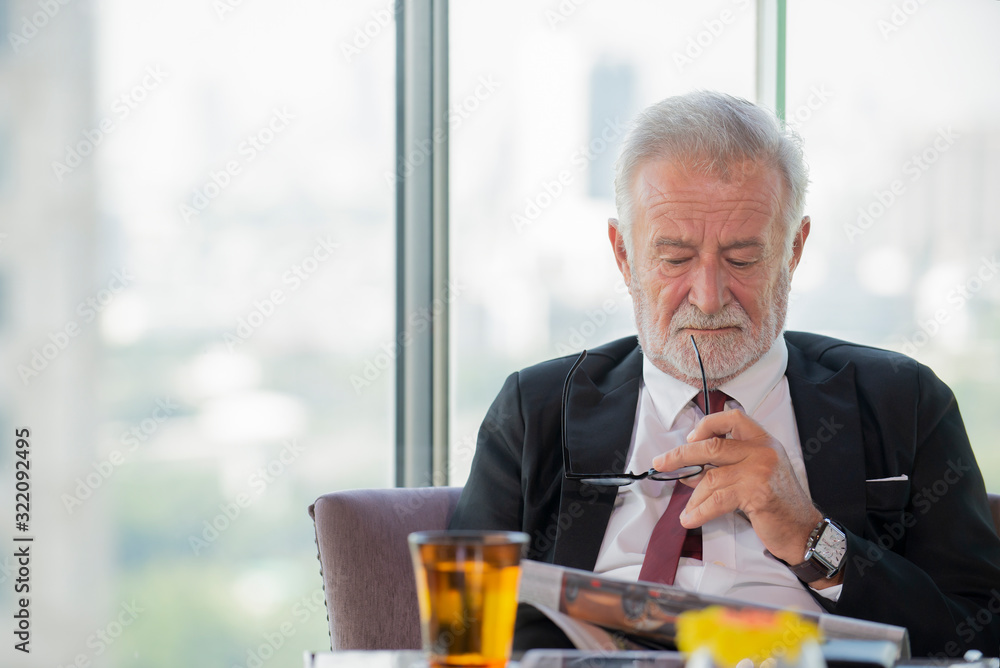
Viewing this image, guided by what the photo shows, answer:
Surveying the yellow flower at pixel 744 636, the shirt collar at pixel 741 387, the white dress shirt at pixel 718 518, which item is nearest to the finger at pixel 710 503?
the white dress shirt at pixel 718 518

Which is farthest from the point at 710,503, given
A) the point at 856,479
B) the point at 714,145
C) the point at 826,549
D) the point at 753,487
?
the point at 714,145

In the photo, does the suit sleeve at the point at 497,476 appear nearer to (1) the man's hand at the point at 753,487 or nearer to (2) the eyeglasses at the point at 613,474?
(2) the eyeglasses at the point at 613,474

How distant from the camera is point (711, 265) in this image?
4.76 ft

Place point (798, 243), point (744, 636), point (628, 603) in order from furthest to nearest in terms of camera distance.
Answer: point (798, 243), point (628, 603), point (744, 636)

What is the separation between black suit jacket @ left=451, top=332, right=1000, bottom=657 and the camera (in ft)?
4.04

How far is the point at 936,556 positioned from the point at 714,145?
29.7 inches

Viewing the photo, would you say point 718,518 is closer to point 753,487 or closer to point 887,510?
point 753,487

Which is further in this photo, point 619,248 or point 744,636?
point 619,248

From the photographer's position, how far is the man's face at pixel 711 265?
1.45 metres

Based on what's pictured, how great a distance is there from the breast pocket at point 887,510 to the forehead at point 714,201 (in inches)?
18.2

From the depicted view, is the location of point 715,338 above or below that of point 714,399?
above

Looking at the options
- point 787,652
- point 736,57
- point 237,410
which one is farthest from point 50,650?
point 736,57

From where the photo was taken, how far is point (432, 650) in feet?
2.15

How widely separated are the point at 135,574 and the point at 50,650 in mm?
242
